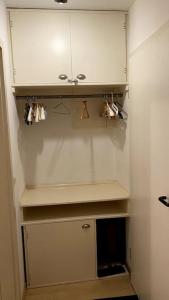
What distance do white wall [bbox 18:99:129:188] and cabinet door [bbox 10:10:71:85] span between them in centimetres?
48

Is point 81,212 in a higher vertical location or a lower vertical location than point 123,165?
lower

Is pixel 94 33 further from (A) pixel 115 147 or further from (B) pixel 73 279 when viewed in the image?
(B) pixel 73 279

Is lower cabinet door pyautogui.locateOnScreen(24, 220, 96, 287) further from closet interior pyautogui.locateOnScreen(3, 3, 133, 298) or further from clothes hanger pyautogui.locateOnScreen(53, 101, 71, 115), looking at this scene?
clothes hanger pyautogui.locateOnScreen(53, 101, 71, 115)

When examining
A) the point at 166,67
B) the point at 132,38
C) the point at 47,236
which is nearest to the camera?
the point at 166,67

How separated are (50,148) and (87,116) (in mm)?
506

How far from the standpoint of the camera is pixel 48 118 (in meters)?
2.48

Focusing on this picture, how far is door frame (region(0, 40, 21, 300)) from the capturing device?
1648mm

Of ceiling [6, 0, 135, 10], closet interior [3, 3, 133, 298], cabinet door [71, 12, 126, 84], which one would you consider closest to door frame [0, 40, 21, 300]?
closet interior [3, 3, 133, 298]

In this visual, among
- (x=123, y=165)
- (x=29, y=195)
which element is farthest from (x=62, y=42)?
(x=29, y=195)

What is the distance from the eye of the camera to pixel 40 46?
197 cm

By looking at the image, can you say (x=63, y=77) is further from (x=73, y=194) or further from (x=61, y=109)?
(x=73, y=194)

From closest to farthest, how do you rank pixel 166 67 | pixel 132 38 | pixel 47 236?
pixel 166 67
pixel 132 38
pixel 47 236

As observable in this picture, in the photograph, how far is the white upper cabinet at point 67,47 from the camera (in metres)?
1.94

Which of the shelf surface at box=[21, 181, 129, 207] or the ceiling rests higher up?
the ceiling
